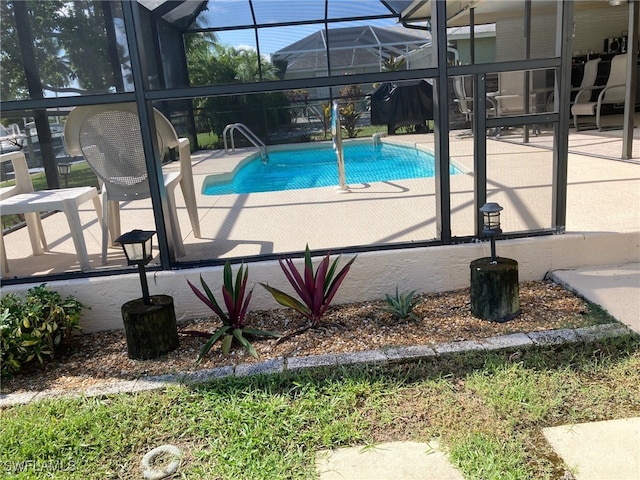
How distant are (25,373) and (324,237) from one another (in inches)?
73.0

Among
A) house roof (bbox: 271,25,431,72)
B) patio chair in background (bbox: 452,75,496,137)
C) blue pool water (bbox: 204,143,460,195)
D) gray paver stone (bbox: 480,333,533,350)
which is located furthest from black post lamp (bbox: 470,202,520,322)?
blue pool water (bbox: 204,143,460,195)

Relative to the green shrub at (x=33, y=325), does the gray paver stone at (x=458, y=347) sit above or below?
below

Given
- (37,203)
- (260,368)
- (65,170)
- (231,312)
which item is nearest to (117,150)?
(65,170)

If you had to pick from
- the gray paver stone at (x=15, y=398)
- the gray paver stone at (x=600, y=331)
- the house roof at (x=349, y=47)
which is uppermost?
the house roof at (x=349, y=47)

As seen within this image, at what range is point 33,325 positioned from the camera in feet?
8.59

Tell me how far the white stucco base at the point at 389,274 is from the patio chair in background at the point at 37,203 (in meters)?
0.30

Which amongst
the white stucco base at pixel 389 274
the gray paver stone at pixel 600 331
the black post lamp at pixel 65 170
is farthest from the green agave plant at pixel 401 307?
the black post lamp at pixel 65 170

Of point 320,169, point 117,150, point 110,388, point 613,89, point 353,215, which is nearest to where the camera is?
point 110,388

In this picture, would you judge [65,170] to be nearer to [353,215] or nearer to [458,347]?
[353,215]

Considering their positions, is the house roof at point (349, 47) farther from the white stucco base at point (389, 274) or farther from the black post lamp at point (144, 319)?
the black post lamp at point (144, 319)

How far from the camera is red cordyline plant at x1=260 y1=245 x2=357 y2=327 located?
9.19 feet

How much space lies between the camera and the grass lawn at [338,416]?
6.09 feet

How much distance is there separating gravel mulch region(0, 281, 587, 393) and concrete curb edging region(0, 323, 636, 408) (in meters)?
0.08

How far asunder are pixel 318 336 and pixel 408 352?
52cm
